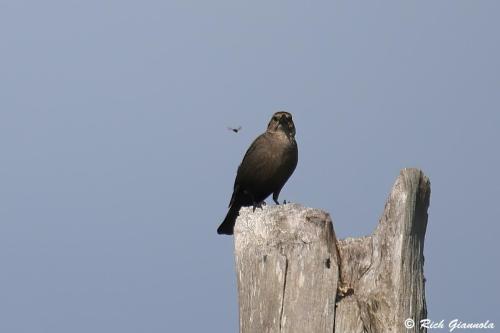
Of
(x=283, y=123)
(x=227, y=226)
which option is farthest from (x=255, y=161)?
(x=227, y=226)

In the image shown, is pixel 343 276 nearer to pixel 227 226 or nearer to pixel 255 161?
pixel 227 226

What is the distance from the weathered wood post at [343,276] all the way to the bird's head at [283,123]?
4.78 meters

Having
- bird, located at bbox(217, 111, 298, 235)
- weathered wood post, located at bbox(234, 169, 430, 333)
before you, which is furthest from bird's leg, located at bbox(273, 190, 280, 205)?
weathered wood post, located at bbox(234, 169, 430, 333)

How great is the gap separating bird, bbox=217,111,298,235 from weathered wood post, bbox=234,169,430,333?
180 inches

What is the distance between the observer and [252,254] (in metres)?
4.74

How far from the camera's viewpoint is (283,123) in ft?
31.2

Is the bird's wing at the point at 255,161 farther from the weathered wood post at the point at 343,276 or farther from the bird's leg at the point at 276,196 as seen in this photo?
the weathered wood post at the point at 343,276

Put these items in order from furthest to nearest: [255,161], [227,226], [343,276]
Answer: [255,161] → [227,226] → [343,276]

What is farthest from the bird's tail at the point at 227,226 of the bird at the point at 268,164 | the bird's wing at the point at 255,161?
the bird's wing at the point at 255,161

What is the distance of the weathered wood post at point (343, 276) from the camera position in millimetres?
4449

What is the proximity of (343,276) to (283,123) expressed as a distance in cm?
498

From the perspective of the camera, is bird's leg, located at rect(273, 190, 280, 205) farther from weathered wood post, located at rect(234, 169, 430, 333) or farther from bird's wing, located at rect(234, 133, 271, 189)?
weathered wood post, located at rect(234, 169, 430, 333)

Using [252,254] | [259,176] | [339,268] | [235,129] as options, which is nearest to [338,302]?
[339,268]

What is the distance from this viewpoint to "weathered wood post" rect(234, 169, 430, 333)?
14.6 ft
